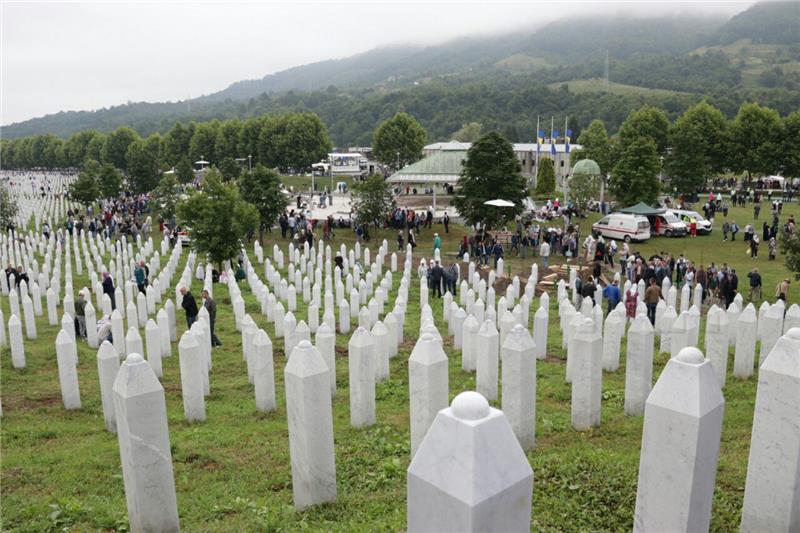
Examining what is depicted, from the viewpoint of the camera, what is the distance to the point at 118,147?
92812 mm

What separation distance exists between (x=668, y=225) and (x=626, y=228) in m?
3.47

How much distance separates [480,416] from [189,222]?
68.6 feet

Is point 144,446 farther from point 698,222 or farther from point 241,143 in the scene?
point 241,143

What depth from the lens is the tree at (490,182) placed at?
32.3 m

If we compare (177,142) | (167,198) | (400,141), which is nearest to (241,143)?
(177,142)

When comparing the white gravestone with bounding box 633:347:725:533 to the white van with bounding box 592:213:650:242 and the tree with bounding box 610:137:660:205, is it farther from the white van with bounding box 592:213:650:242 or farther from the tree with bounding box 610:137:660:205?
the tree with bounding box 610:137:660:205

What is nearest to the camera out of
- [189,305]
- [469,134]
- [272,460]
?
[272,460]

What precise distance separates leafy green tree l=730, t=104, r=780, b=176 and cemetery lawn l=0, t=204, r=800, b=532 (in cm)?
4557

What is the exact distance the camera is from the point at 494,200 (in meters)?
31.7

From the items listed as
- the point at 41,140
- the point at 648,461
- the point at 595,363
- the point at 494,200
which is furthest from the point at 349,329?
the point at 41,140

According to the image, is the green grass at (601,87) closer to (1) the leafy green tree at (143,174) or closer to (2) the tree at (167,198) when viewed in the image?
(1) the leafy green tree at (143,174)

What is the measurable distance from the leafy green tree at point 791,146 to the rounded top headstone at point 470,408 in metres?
54.6

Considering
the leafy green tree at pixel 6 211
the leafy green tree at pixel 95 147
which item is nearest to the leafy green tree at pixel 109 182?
the leafy green tree at pixel 6 211

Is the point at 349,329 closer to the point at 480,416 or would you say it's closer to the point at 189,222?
the point at 189,222
